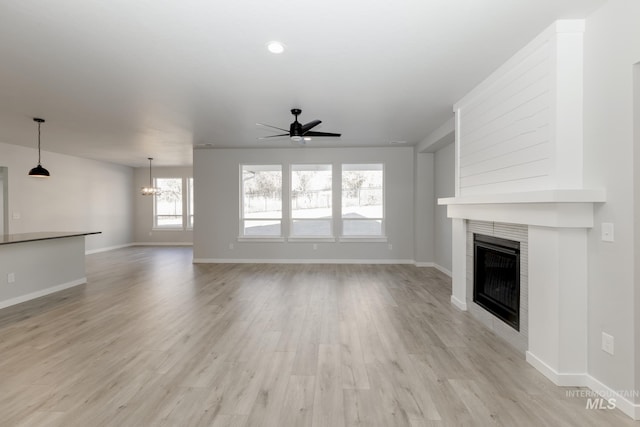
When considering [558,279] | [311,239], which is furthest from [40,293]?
[558,279]

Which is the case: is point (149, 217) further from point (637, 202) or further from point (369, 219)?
point (637, 202)

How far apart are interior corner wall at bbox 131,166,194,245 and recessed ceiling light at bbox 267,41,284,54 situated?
8.87m

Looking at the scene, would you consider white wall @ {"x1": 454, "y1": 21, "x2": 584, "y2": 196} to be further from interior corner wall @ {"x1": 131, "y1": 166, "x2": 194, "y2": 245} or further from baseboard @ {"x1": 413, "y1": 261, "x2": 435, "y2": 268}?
interior corner wall @ {"x1": 131, "y1": 166, "x2": 194, "y2": 245}

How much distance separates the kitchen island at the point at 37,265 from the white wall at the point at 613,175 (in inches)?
252

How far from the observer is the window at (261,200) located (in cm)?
745

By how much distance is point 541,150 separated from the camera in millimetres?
2508

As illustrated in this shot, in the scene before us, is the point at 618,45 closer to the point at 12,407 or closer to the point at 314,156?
the point at 12,407

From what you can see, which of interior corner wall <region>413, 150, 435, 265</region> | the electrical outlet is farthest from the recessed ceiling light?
interior corner wall <region>413, 150, 435, 265</region>

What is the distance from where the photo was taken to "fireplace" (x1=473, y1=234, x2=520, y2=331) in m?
3.01

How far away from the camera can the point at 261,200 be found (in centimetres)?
746

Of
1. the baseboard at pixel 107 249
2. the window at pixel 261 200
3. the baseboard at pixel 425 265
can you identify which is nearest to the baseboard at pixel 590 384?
the baseboard at pixel 425 265

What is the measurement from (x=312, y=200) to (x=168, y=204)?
615cm

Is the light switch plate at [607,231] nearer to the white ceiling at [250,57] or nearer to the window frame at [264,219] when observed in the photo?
the white ceiling at [250,57]

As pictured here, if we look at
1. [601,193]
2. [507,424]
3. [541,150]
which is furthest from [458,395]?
[541,150]
